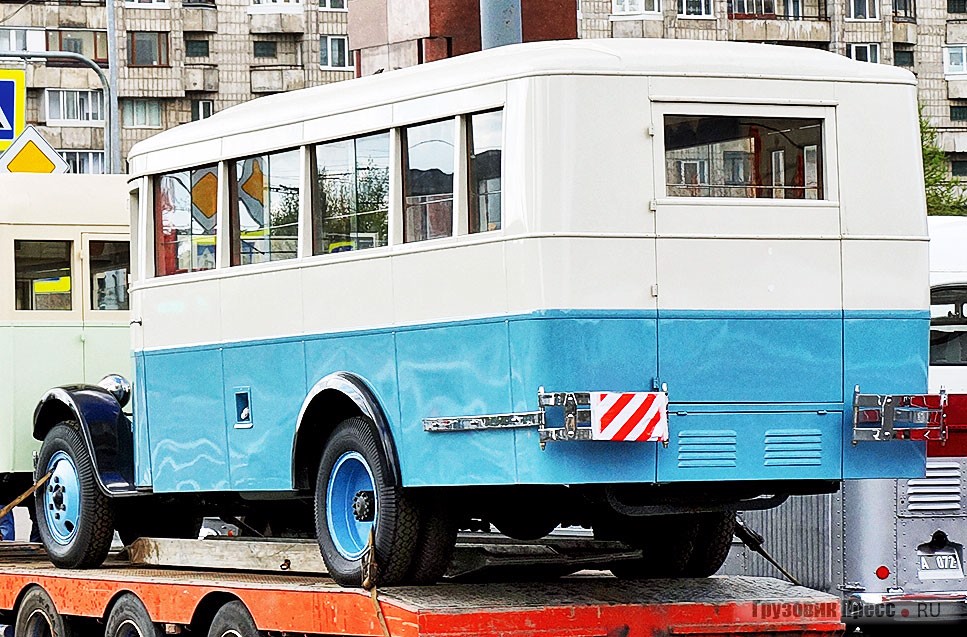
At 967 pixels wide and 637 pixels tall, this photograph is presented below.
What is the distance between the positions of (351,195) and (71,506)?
3718 millimetres

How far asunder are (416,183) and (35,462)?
4.54 m

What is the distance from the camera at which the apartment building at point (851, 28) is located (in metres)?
A: 64.9

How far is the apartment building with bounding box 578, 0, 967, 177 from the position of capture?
6494 cm

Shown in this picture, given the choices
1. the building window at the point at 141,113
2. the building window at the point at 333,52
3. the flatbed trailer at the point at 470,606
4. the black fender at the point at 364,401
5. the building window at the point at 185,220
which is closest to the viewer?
the flatbed trailer at the point at 470,606

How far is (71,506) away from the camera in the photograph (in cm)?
1228

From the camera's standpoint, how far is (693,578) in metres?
10.6

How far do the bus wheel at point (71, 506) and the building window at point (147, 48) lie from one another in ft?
175

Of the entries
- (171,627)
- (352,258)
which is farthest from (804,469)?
(171,627)

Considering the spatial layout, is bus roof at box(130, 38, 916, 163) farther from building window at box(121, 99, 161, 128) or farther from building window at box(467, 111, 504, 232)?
building window at box(121, 99, 161, 128)

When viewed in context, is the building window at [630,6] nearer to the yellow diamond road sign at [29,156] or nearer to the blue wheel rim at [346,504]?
the yellow diamond road sign at [29,156]

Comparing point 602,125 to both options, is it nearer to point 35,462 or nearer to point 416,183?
point 416,183

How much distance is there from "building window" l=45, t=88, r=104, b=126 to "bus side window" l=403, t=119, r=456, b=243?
189 ft

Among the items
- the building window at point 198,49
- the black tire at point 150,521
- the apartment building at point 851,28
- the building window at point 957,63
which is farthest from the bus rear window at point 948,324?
the building window at point 957,63

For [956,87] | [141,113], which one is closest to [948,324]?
[141,113]
